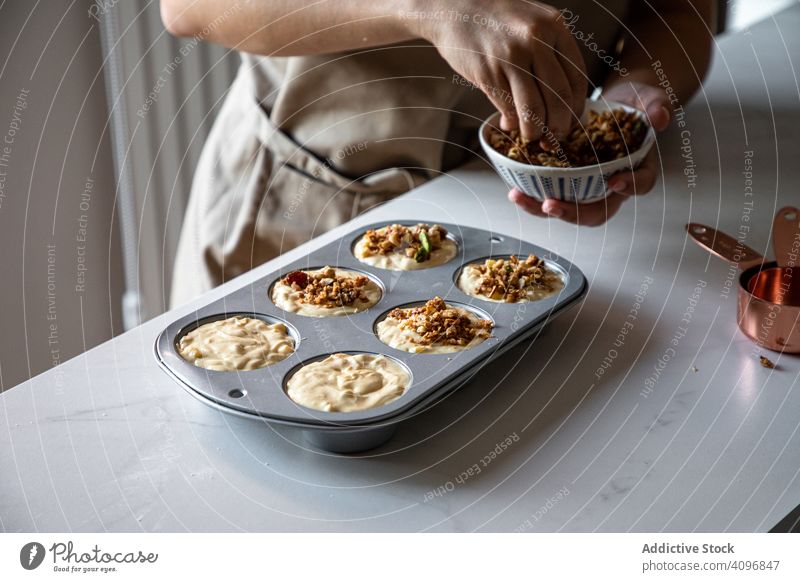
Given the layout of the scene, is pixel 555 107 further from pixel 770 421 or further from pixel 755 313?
pixel 770 421

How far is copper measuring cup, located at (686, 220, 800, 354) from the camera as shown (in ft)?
3.21

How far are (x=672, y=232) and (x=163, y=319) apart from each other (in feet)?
2.52

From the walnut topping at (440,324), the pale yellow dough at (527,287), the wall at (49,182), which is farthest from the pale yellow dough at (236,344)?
the wall at (49,182)

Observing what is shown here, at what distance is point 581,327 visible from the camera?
1.07 metres

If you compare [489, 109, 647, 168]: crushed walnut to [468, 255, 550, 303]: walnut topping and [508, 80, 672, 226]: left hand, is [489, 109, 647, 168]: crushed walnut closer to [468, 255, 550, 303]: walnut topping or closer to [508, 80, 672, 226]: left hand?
[508, 80, 672, 226]: left hand

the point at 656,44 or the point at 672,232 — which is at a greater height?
the point at 656,44

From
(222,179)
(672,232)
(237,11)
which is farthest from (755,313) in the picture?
(222,179)

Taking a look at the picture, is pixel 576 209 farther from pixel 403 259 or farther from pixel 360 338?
pixel 360 338

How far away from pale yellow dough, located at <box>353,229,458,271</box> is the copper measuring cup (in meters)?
0.33

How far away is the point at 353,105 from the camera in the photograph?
1.43m

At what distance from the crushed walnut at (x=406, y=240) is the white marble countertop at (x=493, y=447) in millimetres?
135

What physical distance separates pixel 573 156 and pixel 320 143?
459 millimetres

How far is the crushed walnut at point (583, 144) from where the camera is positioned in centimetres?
119
